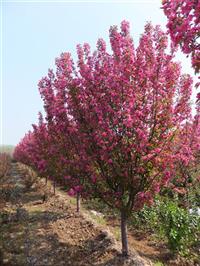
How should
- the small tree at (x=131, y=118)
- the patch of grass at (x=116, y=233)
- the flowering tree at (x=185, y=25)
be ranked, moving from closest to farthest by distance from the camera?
the flowering tree at (x=185, y=25) < the small tree at (x=131, y=118) < the patch of grass at (x=116, y=233)

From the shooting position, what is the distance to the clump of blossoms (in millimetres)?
6762

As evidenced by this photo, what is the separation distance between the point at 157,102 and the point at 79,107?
196 cm

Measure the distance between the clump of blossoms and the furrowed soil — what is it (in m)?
0.73

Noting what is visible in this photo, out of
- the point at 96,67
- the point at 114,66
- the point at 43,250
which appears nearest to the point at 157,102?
the point at 114,66

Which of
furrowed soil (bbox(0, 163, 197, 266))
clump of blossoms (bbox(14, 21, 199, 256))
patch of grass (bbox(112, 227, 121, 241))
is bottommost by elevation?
patch of grass (bbox(112, 227, 121, 241))

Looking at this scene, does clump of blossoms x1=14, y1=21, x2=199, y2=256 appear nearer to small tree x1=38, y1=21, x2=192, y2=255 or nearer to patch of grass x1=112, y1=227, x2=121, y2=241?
small tree x1=38, y1=21, x2=192, y2=255

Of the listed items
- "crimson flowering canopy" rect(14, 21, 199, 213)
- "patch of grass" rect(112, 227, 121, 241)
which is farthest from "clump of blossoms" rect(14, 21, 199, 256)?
"patch of grass" rect(112, 227, 121, 241)

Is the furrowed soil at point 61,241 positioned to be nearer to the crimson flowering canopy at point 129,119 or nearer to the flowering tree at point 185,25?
the crimson flowering canopy at point 129,119

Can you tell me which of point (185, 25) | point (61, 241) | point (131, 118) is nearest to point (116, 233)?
point (61, 241)

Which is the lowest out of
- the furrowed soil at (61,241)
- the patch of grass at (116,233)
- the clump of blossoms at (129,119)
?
the patch of grass at (116,233)

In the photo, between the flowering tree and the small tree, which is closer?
the flowering tree

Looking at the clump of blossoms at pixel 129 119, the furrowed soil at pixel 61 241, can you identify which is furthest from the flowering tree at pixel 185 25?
the furrowed soil at pixel 61 241

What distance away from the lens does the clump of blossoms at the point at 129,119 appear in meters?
6.76

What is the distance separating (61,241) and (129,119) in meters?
4.40
